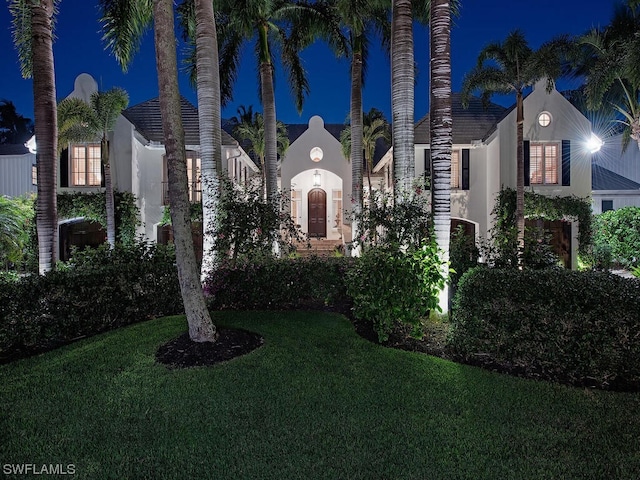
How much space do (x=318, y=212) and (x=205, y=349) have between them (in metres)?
22.5

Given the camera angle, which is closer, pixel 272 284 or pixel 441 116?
pixel 441 116

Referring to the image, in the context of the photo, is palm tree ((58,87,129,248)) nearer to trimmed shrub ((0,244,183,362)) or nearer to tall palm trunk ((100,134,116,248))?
tall palm trunk ((100,134,116,248))

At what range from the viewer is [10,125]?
4866 cm

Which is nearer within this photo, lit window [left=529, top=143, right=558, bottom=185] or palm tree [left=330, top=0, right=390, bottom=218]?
palm tree [left=330, top=0, right=390, bottom=218]

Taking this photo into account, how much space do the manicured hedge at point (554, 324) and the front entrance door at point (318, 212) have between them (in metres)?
22.1

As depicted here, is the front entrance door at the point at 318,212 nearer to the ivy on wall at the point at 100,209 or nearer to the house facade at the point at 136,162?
the house facade at the point at 136,162

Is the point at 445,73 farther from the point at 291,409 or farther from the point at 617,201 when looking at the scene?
the point at 617,201

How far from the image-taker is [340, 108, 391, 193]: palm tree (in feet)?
80.6

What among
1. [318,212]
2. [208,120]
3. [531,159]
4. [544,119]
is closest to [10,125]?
[318,212]

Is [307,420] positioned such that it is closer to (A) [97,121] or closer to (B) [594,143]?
(A) [97,121]

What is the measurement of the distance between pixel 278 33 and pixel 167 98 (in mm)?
11835

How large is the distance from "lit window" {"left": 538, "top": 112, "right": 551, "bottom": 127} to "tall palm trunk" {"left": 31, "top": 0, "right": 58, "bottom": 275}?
56.7 ft

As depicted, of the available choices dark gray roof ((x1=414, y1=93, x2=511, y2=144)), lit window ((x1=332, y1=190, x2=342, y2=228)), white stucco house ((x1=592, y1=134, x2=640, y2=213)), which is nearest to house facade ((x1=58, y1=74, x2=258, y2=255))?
dark gray roof ((x1=414, y1=93, x2=511, y2=144))

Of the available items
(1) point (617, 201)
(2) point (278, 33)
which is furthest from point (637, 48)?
(1) point (617, 201)
